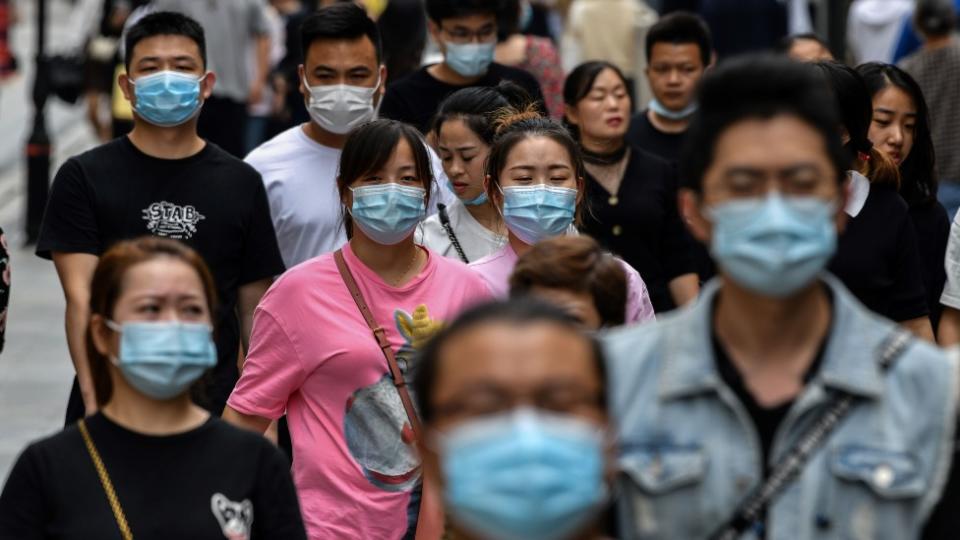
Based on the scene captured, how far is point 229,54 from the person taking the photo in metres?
13.8

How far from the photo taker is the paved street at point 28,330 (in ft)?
36.4

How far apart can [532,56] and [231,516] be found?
22.9 ft

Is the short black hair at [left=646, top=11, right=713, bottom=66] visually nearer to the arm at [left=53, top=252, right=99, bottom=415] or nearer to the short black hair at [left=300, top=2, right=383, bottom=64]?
the short black hair at [left=300, top=2, right=383, bottom=64]

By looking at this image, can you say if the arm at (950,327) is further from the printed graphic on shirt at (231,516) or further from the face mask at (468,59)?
the face mask at (468,59)

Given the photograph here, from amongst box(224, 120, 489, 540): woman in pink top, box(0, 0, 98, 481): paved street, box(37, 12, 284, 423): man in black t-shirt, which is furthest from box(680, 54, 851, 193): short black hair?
box(0, 0, 98, 481): paved street

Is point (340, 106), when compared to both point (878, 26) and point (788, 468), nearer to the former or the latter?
point (788, 468)

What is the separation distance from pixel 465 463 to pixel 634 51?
11.4 meters

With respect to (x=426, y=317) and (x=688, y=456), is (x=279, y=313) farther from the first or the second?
(x=688, y=456)

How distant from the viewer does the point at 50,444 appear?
4688 mm

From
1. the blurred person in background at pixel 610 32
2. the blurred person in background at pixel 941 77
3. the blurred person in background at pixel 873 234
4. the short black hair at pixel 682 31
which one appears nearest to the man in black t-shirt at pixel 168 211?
the blurred person in background at pixel 873 234

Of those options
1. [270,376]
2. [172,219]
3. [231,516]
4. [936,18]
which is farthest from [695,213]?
[936,18]

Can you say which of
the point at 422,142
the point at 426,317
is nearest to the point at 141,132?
the point at 422,142

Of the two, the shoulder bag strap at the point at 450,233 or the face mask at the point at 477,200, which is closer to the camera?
the shoulder bag strap at the point at 450,233

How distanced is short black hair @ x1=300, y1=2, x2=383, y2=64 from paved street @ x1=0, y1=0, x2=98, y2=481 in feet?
8.54
